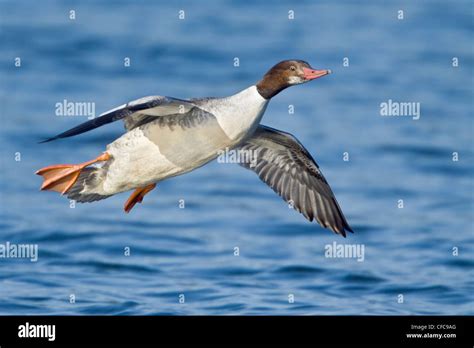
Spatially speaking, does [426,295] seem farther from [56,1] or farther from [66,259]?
[56,1]

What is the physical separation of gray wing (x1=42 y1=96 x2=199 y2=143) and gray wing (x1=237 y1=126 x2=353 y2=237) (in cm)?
139

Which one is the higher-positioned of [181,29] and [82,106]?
[181,29]

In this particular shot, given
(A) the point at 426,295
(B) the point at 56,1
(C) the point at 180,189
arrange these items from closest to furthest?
(A) the point at 426,295 → (C) the point at 180,189 → (B) the point at 56,1

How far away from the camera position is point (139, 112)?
975 centimetres

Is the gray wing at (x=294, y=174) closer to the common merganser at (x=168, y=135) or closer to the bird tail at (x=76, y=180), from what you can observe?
the common merganser at (x=168, y=135)

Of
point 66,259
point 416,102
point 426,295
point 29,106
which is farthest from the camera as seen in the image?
point 416,102

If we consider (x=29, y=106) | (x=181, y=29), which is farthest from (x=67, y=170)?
(x=181, y=29)

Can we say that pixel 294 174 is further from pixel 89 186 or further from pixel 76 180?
pixel 76 180

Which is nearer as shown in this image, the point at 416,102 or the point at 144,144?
the point at 144,144

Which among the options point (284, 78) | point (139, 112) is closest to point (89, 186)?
point (139, 112)

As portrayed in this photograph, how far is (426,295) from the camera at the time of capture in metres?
12.9

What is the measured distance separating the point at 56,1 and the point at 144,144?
1918cm

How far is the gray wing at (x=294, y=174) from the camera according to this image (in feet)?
35.6

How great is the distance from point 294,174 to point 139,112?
2.16m
